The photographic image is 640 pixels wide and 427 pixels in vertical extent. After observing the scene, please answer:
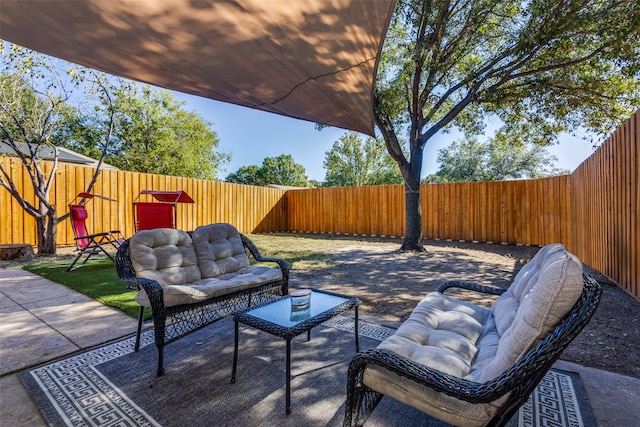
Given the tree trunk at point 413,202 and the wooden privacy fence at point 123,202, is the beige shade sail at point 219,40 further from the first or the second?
the wooden privacy fence at point 123,202

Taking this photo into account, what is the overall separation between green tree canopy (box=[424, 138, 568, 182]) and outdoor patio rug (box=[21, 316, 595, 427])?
20.4m

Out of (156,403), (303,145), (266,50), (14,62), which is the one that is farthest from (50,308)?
(303,145)

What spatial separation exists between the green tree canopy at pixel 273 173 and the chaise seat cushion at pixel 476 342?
111 feet

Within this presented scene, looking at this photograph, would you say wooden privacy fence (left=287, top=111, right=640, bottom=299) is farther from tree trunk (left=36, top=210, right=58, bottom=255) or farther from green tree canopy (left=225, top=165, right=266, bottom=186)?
green tree canopy (left=225, top=165, right=266, bottom=186)

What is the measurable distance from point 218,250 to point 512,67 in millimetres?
6628

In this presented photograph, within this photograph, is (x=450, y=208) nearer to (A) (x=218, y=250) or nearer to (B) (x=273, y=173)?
(A) (x=218, y=250)

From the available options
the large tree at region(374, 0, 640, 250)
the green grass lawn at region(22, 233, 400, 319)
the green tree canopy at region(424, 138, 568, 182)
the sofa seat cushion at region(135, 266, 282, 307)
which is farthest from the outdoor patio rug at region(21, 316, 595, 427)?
the green tree canopy at region(424, 138, 568, 182)

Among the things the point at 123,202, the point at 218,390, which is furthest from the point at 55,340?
the point at 123,202

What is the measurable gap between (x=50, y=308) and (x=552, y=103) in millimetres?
9133

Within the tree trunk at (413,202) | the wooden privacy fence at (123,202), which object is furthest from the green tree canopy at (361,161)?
the tree trunk at (413,202)

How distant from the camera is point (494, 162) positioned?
2019cm

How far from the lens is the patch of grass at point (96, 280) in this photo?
10.3ft

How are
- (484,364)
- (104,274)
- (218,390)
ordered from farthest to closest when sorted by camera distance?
(104,274), (218,390), (484,364)

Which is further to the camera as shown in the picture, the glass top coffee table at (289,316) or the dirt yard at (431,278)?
the dirt yard at (431,278)
